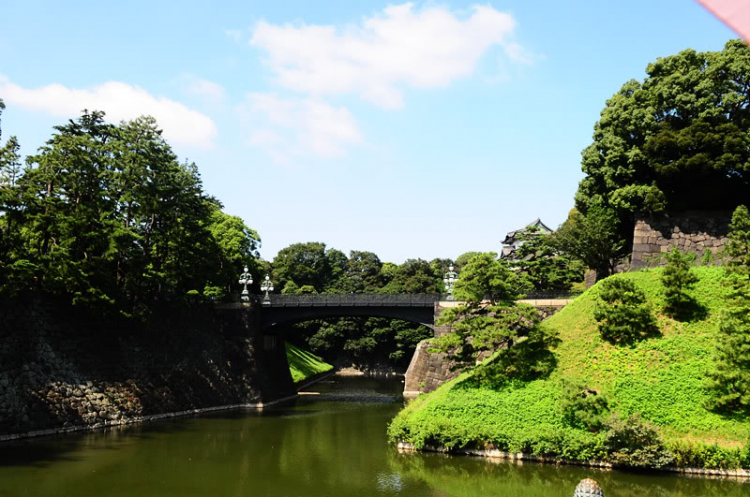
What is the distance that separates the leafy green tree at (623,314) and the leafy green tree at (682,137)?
34.3 ft

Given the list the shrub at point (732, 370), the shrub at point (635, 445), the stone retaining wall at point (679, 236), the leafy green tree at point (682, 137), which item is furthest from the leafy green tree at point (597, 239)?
the shrub at point (635, 445)

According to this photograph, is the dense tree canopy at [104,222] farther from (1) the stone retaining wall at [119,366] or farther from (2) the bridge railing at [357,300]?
(2) the bridge railing at [357,300]

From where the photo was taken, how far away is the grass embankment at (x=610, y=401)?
26.5 m

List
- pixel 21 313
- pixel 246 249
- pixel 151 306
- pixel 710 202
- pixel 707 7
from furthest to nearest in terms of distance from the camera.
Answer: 1. pixel 246 249
2. pixel 151 306
3. pixel 710 202
4. pixel 21 313
5. pixel 707 7

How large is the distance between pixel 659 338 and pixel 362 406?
27.5 meters

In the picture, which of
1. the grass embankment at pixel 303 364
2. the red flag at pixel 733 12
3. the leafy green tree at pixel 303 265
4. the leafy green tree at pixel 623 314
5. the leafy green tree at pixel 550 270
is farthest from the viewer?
the leafy green tree at pixel 303 265

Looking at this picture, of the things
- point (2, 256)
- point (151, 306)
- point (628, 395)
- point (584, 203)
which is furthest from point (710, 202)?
point (2, 256)

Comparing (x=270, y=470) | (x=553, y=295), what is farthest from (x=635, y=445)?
(x=553, y=295)

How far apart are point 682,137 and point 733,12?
41.1m

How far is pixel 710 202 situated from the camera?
40.7 metres

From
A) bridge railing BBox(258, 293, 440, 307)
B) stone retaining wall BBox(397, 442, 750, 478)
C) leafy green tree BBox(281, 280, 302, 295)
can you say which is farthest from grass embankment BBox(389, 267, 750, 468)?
leafy green tree BBox(281, 280, 302, 295)

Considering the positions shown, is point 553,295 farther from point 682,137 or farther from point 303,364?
point 303,364

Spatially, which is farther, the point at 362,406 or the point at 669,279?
the point at 362,406

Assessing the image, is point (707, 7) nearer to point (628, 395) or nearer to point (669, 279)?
point (628, 395)
